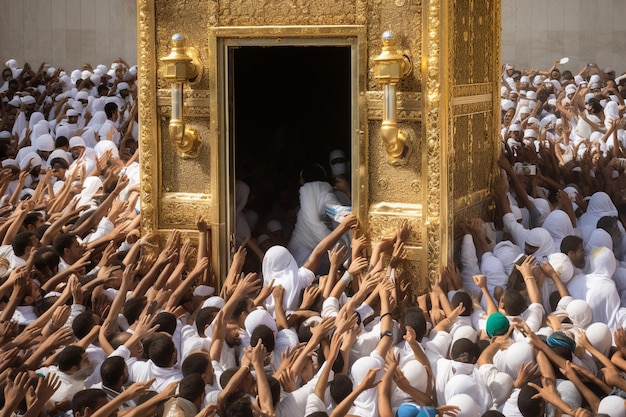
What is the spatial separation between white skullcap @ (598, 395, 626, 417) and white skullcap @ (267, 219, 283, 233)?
382 centimetres

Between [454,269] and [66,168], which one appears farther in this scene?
[66,168]

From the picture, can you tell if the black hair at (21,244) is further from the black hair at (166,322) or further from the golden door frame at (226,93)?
the black hair at (166,322)

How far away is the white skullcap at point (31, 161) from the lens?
12492 millimetres

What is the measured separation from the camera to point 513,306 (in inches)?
316

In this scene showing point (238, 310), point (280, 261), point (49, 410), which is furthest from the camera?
point (280, 261)

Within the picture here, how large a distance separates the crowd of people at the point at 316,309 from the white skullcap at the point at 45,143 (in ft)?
5.87

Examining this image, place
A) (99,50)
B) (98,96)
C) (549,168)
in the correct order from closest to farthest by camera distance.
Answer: (549,168) → (98,96) → (99,50)

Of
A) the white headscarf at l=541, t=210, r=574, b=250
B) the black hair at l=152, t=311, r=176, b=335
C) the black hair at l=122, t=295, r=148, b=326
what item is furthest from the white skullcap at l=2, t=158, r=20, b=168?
the white headscarf at l=541, t=210, r=574, b=250

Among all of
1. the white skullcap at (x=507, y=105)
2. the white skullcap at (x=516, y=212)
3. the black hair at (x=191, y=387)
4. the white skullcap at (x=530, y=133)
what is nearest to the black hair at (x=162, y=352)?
the black hair at (x=191, y=387)

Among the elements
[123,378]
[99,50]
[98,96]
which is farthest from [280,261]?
[99,50]

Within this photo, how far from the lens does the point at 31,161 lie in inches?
494

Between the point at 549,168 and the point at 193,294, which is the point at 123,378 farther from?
the point at 549,168

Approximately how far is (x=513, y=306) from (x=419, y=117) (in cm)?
154

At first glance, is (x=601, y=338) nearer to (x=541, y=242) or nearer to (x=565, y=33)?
(x=541, y=242)
